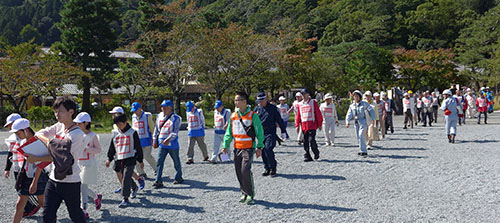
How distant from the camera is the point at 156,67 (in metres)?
24.2

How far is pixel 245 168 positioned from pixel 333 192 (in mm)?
1528

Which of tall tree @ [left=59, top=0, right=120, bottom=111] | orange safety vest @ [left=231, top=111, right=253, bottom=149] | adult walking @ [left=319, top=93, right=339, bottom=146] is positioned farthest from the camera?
tall tree @ [left=59, top=0, right=120, bottom=111]

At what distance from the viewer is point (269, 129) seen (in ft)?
24.8

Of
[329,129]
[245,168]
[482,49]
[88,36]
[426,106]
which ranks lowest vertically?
[245,168]

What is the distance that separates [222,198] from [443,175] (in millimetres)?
3994

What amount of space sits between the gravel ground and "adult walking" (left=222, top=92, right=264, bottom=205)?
256 mm

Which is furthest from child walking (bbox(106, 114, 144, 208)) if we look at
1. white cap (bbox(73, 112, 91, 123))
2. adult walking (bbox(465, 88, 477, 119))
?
adult walking (bbox(465, 88, 477, 119))

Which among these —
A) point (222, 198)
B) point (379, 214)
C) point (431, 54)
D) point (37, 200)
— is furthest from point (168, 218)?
point (431, 54)

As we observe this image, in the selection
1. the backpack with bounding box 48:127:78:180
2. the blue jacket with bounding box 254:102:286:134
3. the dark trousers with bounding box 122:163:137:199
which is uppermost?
the blue jacket with bounding box 254:102:286:134

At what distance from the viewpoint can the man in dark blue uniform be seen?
745 cm

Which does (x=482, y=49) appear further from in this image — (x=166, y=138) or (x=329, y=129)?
(x=166, y=138)

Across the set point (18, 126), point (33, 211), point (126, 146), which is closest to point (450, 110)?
point (126, 146)

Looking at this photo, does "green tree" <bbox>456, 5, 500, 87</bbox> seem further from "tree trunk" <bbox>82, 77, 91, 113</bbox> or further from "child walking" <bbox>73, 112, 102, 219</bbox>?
"child walking" <bbox>73, 112, 102, 219</bbox>

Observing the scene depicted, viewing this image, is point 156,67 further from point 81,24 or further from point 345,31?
point 345,31
